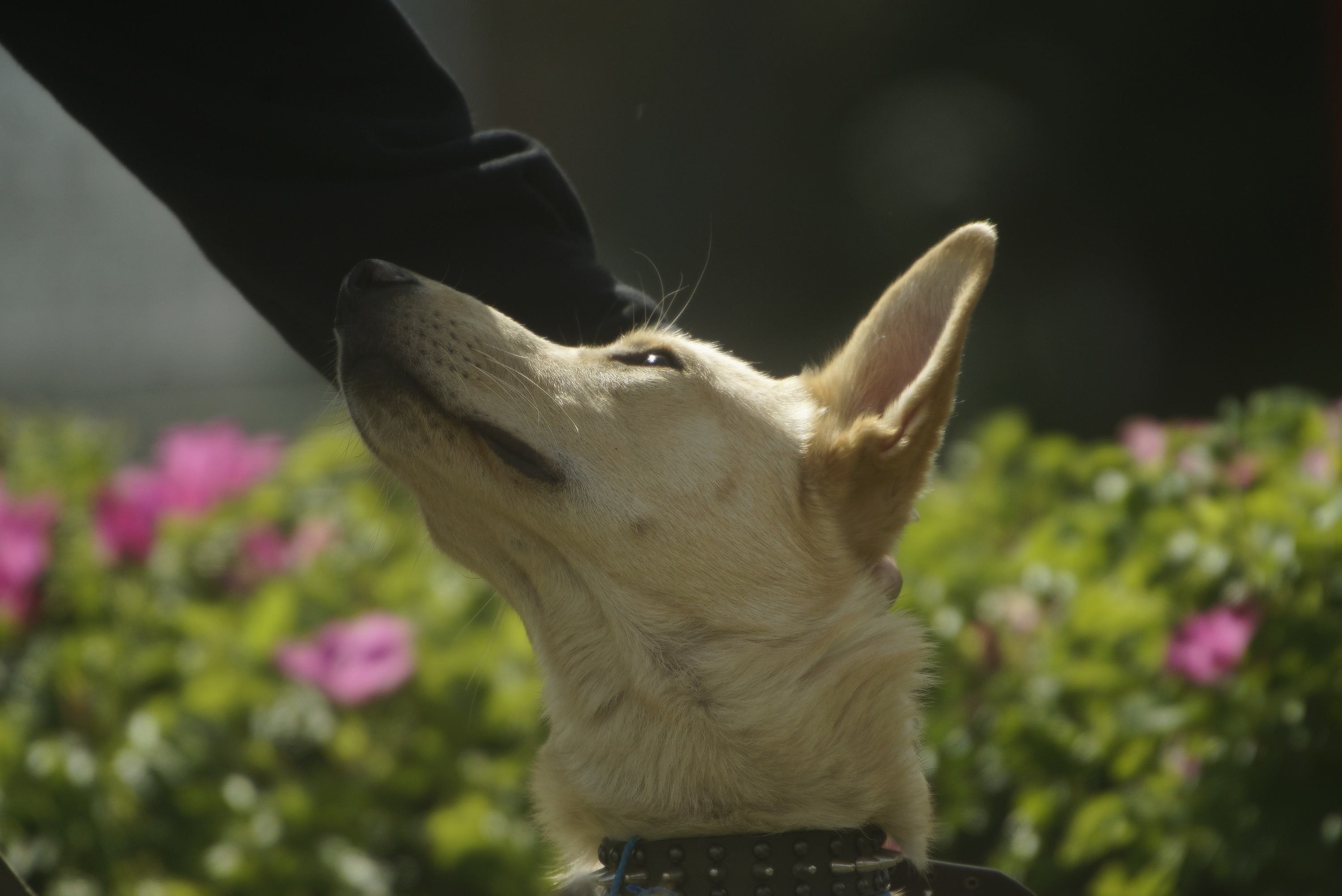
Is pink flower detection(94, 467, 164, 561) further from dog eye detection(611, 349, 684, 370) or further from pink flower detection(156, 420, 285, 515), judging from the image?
dog eye detection(611, 349, 684, 370)

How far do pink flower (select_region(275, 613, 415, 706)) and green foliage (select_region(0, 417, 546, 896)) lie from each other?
2.4 inches

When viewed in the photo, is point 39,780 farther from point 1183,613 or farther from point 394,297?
point 1183,613

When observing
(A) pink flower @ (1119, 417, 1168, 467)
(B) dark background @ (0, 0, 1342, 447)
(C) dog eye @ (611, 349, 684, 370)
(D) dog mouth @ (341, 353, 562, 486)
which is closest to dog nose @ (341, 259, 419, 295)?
(D) dog mouth @ (341, 353, 562, 486)

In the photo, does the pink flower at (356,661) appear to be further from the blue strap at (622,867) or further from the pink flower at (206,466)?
the blue strap at (622,867)

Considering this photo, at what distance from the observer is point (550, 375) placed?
2.59 meters

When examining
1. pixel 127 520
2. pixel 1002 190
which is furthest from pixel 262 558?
pixel 1002 190

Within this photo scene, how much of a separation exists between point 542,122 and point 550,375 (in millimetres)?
11862

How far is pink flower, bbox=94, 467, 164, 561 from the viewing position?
4223 mm

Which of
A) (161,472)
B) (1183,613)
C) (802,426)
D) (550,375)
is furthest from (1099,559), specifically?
(161,472)

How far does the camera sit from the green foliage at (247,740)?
3574mm

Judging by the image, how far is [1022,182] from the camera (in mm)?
12320

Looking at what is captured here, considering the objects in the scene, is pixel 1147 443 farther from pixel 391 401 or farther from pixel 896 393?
pixel 391 401

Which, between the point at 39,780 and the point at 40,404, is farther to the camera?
the point at 40,404

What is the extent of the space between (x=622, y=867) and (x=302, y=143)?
1610mm
